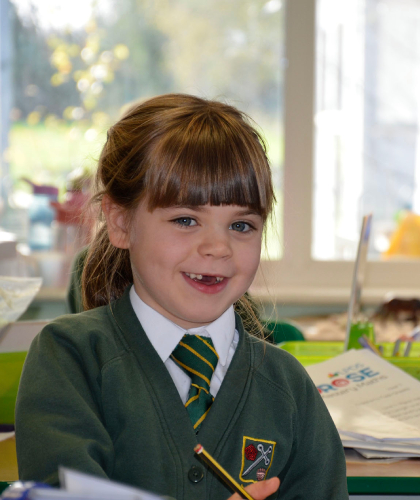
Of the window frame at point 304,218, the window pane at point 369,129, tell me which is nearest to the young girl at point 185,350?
the window frame at point 304,218

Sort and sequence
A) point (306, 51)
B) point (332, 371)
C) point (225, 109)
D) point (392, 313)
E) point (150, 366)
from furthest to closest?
point (306, 51)
point (392, 313)
point (332, 371)
point (225, 109)
point (150, 366)

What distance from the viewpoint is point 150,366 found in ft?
2.48

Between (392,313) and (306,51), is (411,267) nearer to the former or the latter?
(392,313)

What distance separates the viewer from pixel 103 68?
2750 millimetres

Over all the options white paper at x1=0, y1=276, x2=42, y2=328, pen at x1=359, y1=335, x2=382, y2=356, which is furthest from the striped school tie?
pen at x1=359, y1=335, x2=382, y2=356

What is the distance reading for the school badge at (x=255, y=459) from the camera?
749mm

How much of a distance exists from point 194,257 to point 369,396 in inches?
17.0

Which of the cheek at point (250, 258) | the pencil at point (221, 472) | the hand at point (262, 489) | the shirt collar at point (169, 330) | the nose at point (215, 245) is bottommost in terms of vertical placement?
the hand at point (262, 489)

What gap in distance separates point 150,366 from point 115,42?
7.39ft

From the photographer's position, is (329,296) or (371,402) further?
(329,296)

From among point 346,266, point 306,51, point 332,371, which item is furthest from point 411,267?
point 332,371

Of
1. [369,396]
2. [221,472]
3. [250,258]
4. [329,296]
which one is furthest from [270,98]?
[221,472]

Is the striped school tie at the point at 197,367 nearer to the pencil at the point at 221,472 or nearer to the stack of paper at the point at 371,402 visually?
the pencil at the point at 221,472

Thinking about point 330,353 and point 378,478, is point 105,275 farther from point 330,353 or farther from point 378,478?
point 330,353
